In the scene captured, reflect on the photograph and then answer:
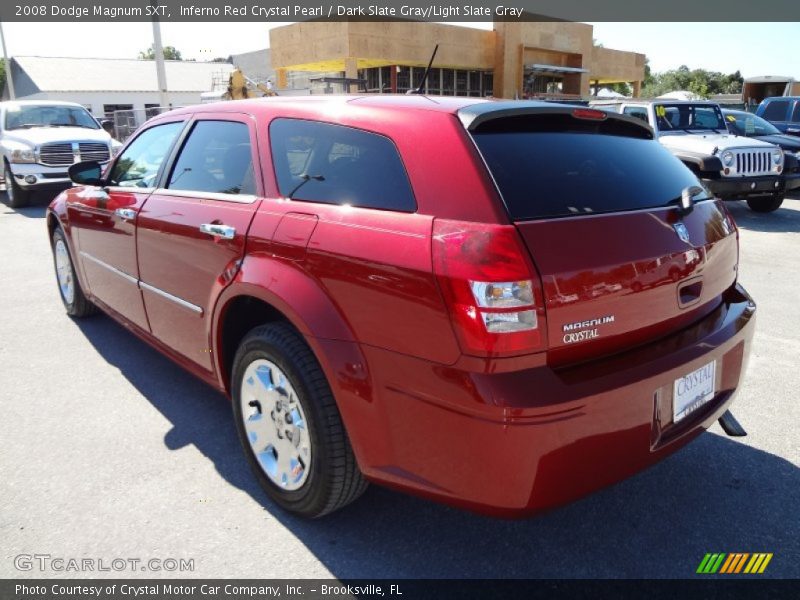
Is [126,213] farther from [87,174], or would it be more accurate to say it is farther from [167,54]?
[167,54]

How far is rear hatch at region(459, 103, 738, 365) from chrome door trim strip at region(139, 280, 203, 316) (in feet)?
5.46

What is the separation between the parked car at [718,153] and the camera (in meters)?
9.45

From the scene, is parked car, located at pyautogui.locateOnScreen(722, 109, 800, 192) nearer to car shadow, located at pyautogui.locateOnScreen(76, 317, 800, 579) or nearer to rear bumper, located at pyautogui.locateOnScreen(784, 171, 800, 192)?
rear bumper, located at pyautogui.locateOnScreen(784, 171, 800, 192)

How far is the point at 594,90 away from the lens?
43594 mm

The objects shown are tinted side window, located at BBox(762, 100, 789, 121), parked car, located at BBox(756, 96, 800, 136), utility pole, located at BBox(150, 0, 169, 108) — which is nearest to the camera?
parked car, located at BBox(756, 96, 800, 136)

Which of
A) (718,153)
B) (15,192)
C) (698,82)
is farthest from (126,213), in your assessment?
(698,82)

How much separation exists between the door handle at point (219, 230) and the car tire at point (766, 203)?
1046 centimetres

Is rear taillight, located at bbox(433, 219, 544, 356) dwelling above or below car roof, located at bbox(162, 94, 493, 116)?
below

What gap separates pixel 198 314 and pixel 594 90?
45.5 metres

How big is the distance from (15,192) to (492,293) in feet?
44.6

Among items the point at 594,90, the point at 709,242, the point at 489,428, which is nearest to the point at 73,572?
the point at 489,428

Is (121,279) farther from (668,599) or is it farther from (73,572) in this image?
(668,599)

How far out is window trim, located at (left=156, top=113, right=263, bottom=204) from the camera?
9.28 feet

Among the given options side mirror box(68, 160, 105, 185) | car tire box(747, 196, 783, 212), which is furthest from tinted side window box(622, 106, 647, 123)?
side mirror box(68, 160, 105, 185)
